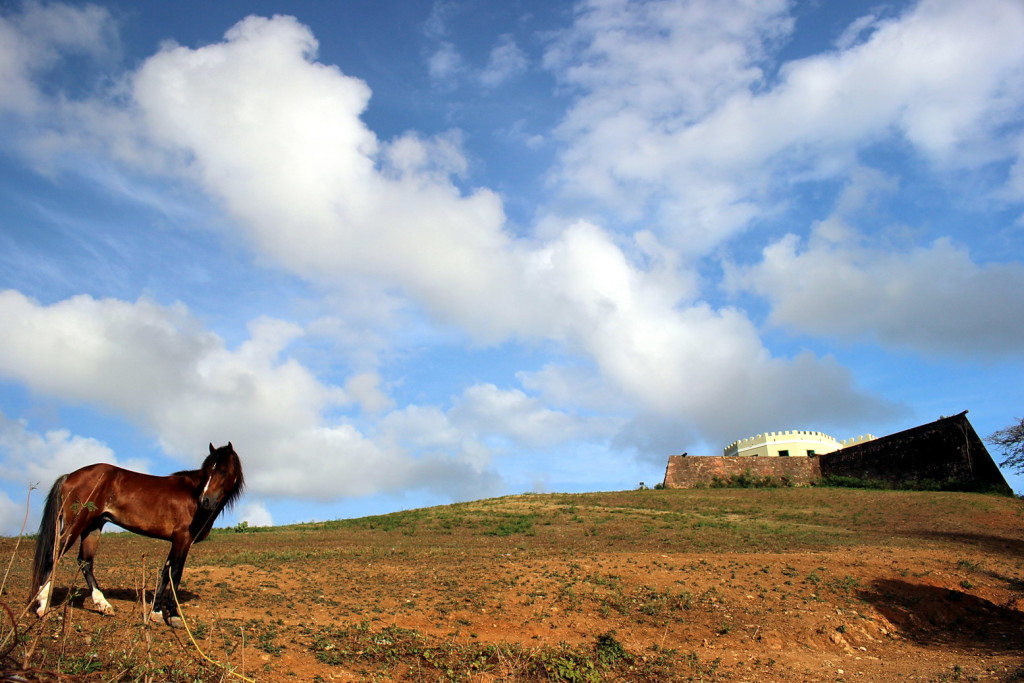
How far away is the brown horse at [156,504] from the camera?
9820mm

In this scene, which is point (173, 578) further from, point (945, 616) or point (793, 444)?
point (793, 444)

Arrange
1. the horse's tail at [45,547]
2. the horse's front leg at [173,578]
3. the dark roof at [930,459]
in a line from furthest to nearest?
the dark roof at [930,459] → the horse's front leg at [173,578] → the horse's tail at [45,547]

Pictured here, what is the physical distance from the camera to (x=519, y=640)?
12.1 m

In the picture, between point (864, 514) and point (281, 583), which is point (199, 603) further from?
point (864, 514)

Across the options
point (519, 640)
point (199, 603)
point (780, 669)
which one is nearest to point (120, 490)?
point (199, 603)

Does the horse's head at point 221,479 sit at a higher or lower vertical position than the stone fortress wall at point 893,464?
lower

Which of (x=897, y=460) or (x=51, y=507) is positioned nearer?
(x=51, y=507)

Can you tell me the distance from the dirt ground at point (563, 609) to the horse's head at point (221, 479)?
1402mm

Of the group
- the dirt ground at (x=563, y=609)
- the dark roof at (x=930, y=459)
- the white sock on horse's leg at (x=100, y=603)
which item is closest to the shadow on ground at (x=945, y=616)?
the dirt ground at (x=563, y=609)

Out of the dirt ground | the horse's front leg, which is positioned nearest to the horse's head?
the horse's front leg

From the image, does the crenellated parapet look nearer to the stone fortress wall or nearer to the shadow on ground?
the stone fortress wall

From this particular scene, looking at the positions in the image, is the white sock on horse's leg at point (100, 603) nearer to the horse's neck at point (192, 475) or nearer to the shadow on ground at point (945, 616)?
the horse's neck at point (192, 475)

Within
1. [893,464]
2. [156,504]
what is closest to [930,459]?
[893,464]

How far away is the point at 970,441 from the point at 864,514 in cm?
1448
